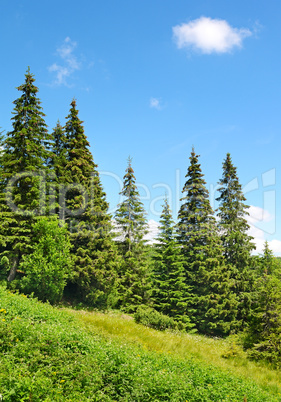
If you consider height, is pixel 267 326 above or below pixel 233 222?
below

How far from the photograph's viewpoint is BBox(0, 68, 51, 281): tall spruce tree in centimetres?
1980

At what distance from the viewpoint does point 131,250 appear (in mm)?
28609

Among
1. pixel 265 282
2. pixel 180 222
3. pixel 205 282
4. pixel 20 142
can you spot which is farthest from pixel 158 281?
pixel 20 142

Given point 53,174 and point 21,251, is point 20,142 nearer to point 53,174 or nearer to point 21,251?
point 53,174

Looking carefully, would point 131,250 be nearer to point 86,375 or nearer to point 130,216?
point 130,216

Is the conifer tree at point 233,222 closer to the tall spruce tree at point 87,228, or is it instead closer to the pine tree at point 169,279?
the pine tree at point 169,279

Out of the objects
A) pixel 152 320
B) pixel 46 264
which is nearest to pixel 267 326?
pixel 152 320

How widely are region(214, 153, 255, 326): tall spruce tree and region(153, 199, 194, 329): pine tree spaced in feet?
16.2

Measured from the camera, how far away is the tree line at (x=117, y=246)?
60.3 ft

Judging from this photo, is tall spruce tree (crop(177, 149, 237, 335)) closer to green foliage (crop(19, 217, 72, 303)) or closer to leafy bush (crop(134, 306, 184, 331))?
leafy bush (crop(134, 306, 184, 331))

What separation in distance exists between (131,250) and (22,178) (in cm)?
Result: 1291

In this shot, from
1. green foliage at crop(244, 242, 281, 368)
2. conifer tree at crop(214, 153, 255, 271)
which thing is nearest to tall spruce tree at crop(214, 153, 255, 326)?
conifer tree at crop(214, 153, 255, 271)

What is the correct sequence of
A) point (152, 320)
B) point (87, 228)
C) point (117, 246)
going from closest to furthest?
point (152, 320) < point (87, 228) < point (117, 246)

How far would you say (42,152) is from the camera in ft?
73.9
